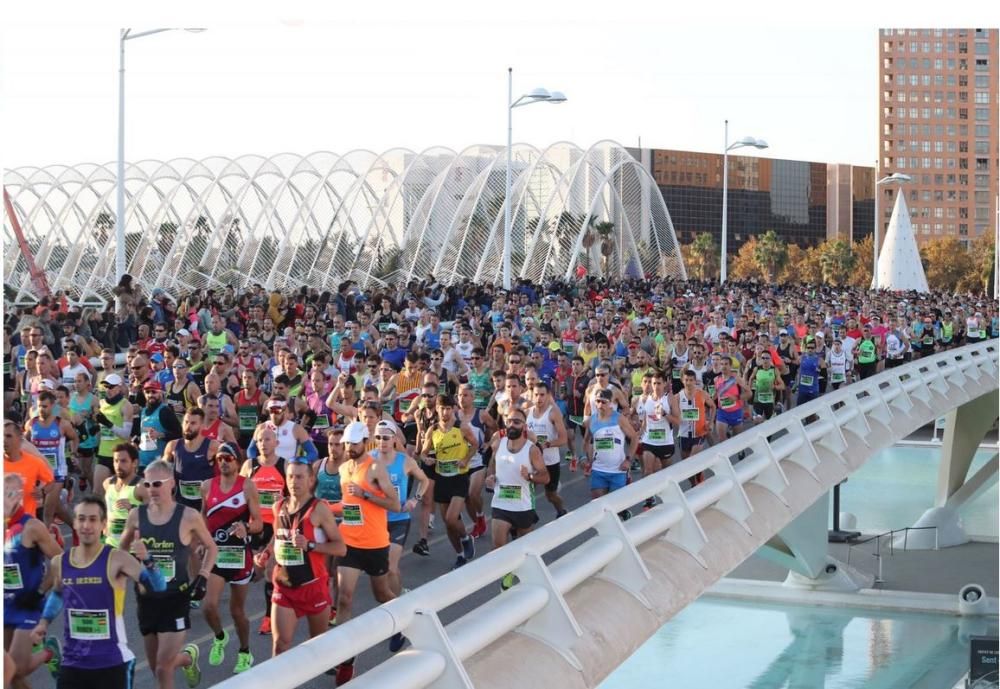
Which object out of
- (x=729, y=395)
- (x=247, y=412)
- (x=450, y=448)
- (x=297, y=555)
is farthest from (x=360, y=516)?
(x=729, y=395)

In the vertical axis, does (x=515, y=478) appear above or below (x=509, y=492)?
above

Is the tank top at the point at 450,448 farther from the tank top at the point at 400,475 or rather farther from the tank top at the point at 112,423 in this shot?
the tank top at the point at 112,423

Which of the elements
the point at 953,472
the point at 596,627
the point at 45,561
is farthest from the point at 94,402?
the point at 953,472

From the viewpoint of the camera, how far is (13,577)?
7520 millimetres

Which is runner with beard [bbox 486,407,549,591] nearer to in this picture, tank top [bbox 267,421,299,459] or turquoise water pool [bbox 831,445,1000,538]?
tank top [bbox 267,421,299,459]

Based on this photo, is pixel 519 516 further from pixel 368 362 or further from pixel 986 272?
pixel 986 272

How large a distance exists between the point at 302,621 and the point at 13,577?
11.0 ft

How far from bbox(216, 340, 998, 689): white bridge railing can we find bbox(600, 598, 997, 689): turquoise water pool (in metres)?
12.3

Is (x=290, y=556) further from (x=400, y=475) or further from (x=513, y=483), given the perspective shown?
(x=513, y=483)

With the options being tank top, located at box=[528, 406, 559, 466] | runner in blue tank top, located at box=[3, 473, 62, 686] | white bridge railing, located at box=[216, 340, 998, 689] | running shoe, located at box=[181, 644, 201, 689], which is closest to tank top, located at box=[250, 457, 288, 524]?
white bridge railing, located at box=[216, 340, 998, 689]

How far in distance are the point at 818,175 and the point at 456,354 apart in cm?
14330

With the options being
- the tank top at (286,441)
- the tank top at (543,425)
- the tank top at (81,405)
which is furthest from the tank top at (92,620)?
the tank top at (81,405)

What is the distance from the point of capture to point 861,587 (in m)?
28.2

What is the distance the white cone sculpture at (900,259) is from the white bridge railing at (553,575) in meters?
73.8
